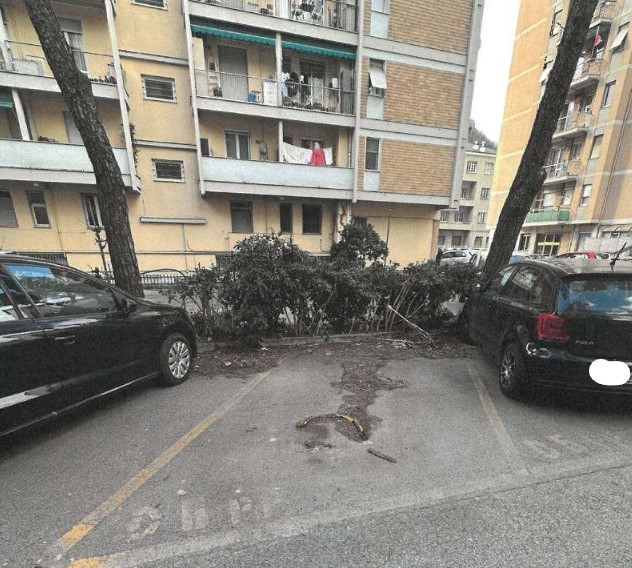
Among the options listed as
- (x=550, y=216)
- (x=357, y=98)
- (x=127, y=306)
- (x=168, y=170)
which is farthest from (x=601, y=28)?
(x=127, y=306)

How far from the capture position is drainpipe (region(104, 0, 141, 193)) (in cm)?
1113

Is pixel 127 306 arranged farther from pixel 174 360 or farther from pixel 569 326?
pixel 569 326

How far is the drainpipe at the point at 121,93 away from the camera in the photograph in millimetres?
11133

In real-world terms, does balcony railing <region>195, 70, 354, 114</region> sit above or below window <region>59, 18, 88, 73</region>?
below

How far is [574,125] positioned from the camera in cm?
2423

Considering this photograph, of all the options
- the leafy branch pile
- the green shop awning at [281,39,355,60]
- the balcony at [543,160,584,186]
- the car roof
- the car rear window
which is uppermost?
the green shop awning at [281,39,355,60]

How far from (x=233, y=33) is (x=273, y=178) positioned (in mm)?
5404

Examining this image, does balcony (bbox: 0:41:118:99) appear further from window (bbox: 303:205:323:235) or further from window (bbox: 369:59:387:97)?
window (bbox: 369:59:387:97)

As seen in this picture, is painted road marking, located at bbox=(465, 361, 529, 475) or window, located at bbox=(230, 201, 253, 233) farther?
window, located at bbox=(230, 201, 253, 233)

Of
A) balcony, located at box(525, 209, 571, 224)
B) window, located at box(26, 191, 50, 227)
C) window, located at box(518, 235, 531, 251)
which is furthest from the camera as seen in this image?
window, located at box(518, 235, 531, 251)

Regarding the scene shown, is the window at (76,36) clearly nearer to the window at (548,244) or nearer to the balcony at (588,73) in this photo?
the balcony at (588,73)

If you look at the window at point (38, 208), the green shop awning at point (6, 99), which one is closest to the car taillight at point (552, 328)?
the window at point (38, 208)

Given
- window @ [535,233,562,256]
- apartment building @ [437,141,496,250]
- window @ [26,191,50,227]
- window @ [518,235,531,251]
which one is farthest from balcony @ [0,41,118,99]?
apartment building @ [437,141,496,250]

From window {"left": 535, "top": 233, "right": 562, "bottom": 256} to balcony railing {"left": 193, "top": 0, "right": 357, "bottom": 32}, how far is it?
24.0m
